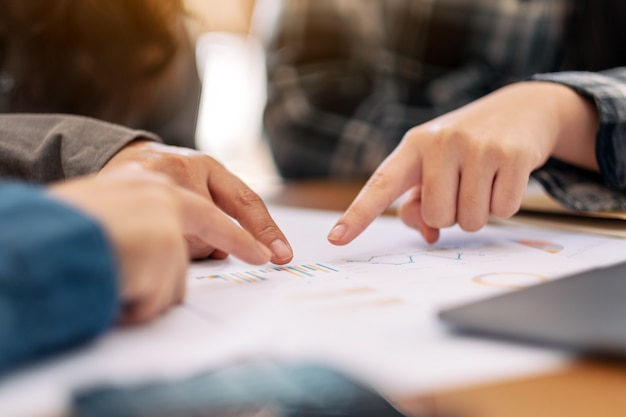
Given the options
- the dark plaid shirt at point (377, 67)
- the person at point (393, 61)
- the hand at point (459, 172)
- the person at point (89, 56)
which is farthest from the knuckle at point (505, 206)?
the dark plaid shirt at point (377, 67)

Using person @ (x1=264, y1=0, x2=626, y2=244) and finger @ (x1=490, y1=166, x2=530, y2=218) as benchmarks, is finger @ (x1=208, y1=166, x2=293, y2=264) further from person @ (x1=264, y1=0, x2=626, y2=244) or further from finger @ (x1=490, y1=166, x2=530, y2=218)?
person @ (x1=264, y1=0, x2=626, y2=244)

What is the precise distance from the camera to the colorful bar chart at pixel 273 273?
0.44 meters

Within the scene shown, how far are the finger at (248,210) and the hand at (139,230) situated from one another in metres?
0.14

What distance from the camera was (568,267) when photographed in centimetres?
45

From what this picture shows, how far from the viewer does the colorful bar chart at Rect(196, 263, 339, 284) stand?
0.44 meters

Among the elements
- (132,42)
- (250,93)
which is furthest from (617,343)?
(250,93)

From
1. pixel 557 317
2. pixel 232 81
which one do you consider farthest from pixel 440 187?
pixel 232 81

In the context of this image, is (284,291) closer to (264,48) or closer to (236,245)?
(236,245)

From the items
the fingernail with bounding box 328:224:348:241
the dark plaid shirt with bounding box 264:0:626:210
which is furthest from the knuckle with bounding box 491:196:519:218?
the dark plaid shirt with bounding box 264:0:626:210

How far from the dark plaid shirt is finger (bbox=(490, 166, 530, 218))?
0.95 metres

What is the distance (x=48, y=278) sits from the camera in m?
0.25

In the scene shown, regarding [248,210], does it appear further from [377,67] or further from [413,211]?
[377,67]

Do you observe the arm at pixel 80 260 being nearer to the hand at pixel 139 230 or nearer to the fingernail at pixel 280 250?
the hand at pixel 139 230

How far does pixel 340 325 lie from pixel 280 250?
18cm
